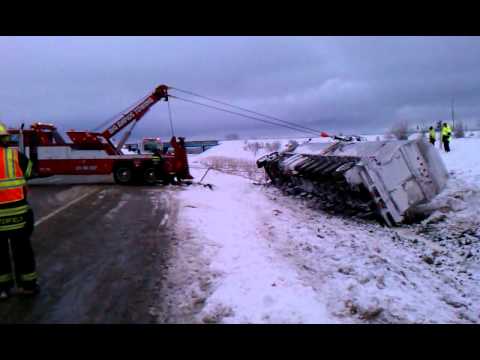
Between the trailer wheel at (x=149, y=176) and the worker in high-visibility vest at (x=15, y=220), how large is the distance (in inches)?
391

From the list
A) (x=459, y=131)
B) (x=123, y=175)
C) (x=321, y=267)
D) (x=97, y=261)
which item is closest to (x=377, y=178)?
(x=321, y=267)

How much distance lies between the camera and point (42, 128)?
45.0 ft

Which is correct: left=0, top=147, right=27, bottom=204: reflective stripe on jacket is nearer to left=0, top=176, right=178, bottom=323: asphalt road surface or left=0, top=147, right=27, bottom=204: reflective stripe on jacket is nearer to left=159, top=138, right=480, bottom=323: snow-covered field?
left=0, top=176, right=178, bottom=323: asphalt road surface

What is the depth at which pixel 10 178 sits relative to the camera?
366 centimetres

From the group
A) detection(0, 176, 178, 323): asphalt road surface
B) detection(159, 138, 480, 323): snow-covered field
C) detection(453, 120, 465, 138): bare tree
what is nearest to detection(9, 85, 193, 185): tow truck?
detection(0, 176, 178, 323): asphalt road surface

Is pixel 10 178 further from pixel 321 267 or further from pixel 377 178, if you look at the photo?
pixel 377 178

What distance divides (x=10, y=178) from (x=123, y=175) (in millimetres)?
10435

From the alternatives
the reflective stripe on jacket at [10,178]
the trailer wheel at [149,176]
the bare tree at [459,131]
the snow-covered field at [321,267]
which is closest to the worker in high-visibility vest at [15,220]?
the reflective stripe on jacket at [10,178]

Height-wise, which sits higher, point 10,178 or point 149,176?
point 10,178

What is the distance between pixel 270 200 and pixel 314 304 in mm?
7317
